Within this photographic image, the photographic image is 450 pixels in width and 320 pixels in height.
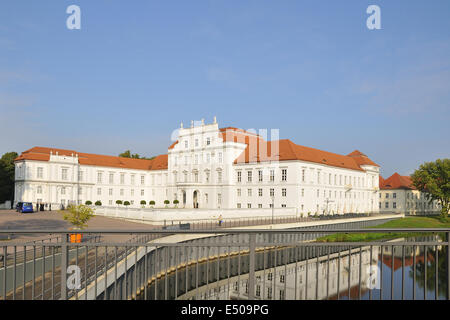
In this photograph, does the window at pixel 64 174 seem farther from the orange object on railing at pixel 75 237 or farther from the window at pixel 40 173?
the orange object on railing at pixel 75 237

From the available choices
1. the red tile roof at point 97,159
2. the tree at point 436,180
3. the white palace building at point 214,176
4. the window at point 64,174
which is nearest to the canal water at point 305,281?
the white palace building at point 214,176

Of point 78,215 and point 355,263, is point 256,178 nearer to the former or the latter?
point 355,263

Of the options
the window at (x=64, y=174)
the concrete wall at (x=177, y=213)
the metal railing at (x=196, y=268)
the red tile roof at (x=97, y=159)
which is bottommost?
the concrete wall at (x=177, y=213)

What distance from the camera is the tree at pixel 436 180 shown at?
6669 cm

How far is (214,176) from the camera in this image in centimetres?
5941

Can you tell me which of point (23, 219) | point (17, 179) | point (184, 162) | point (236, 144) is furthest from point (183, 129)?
point (23, 219)

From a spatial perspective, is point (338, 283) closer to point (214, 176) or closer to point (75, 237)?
point (75, 237)

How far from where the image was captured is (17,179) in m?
56.3

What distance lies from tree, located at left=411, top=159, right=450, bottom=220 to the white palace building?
1018 centimetres

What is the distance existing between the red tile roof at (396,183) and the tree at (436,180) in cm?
917

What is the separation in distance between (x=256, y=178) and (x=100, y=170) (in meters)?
26.9

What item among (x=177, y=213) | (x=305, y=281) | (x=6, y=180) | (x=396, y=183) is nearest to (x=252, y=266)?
(x=305, y=281)
